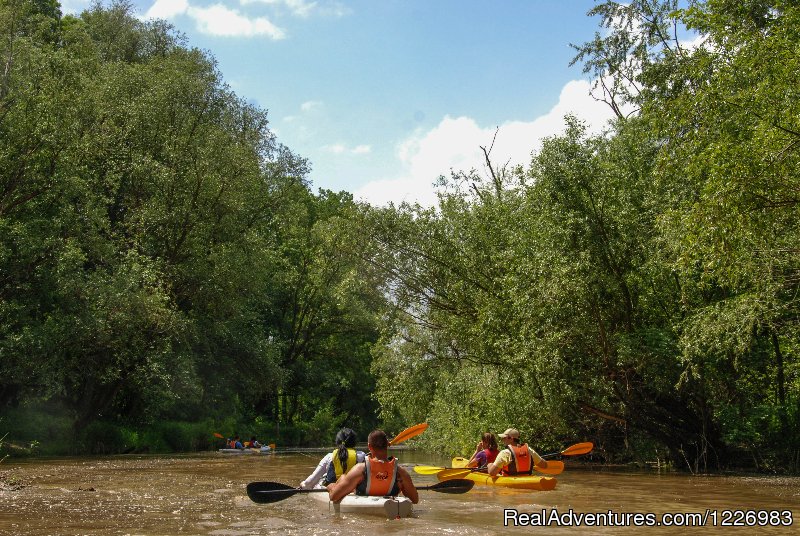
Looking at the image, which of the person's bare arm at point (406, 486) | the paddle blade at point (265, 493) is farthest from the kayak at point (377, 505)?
A: the paddle blade at point (265, 493)

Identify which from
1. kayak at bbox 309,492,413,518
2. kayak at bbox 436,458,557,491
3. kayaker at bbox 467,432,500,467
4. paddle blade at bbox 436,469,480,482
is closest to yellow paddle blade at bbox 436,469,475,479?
paddle blade at bbox 436,469,480,482

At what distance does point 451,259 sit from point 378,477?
Result: 13.6m

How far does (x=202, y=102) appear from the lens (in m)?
31.4

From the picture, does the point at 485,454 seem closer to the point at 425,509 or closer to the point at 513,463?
the point at 513,463

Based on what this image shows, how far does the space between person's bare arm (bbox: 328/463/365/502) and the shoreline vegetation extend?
672cm

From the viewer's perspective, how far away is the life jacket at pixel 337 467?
1014cm

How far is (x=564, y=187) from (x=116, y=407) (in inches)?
737

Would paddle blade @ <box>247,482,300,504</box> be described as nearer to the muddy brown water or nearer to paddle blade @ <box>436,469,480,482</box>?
the muddy brown water

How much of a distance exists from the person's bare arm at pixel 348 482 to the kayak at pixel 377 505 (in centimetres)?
8

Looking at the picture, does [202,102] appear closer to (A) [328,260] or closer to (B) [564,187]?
(A) [328,260]

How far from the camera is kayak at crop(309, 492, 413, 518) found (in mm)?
8891

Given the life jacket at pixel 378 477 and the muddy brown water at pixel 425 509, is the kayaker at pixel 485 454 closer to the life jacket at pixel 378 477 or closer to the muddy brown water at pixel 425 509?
the muddy brown water at pixel 425 509

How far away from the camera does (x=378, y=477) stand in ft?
30.5

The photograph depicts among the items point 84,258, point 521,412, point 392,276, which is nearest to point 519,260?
point 521,412
